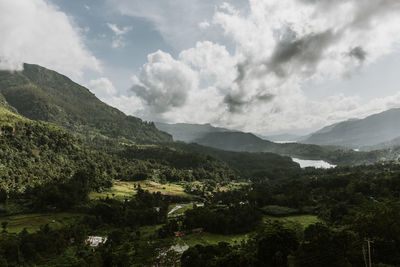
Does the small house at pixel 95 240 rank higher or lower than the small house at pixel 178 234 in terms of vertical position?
lower

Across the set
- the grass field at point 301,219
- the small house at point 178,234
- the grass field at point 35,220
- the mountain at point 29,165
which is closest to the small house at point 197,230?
the small house at point 178,234

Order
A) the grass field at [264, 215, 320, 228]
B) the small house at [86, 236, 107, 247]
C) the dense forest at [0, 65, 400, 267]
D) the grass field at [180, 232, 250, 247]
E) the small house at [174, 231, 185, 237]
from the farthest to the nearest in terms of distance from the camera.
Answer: the grass field at [264, 215, 320, 228] < the small house at [174, 231, 185, 237] < the small house at [86, 236, 107, 247] < the grass field at [180, 232, 250, 247] < the dense forest at [0, 65, 400, 267]

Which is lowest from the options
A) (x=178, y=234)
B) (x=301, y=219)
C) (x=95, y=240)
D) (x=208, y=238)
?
(x=95, y=240)

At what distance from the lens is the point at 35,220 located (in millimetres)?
91188

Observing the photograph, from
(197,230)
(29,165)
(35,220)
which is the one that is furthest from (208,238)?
(29,165)

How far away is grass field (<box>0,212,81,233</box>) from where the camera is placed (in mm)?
82250

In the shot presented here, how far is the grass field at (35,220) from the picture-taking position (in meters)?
82.2

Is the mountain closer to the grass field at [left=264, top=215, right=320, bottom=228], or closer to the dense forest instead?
the dense forest

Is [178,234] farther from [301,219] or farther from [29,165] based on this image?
[29,165]

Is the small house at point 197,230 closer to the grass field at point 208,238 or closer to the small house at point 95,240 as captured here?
the grass field at point 208,238

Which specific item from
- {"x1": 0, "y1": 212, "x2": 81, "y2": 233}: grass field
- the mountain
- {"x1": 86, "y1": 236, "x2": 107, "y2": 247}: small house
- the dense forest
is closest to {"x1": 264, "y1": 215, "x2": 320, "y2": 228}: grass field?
the dense forest

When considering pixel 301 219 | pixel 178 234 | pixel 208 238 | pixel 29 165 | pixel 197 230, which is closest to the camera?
pixel 208 238

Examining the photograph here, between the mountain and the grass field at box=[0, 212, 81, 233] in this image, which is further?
the mountain

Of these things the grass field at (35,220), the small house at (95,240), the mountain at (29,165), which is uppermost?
the mountain at (29,165)
